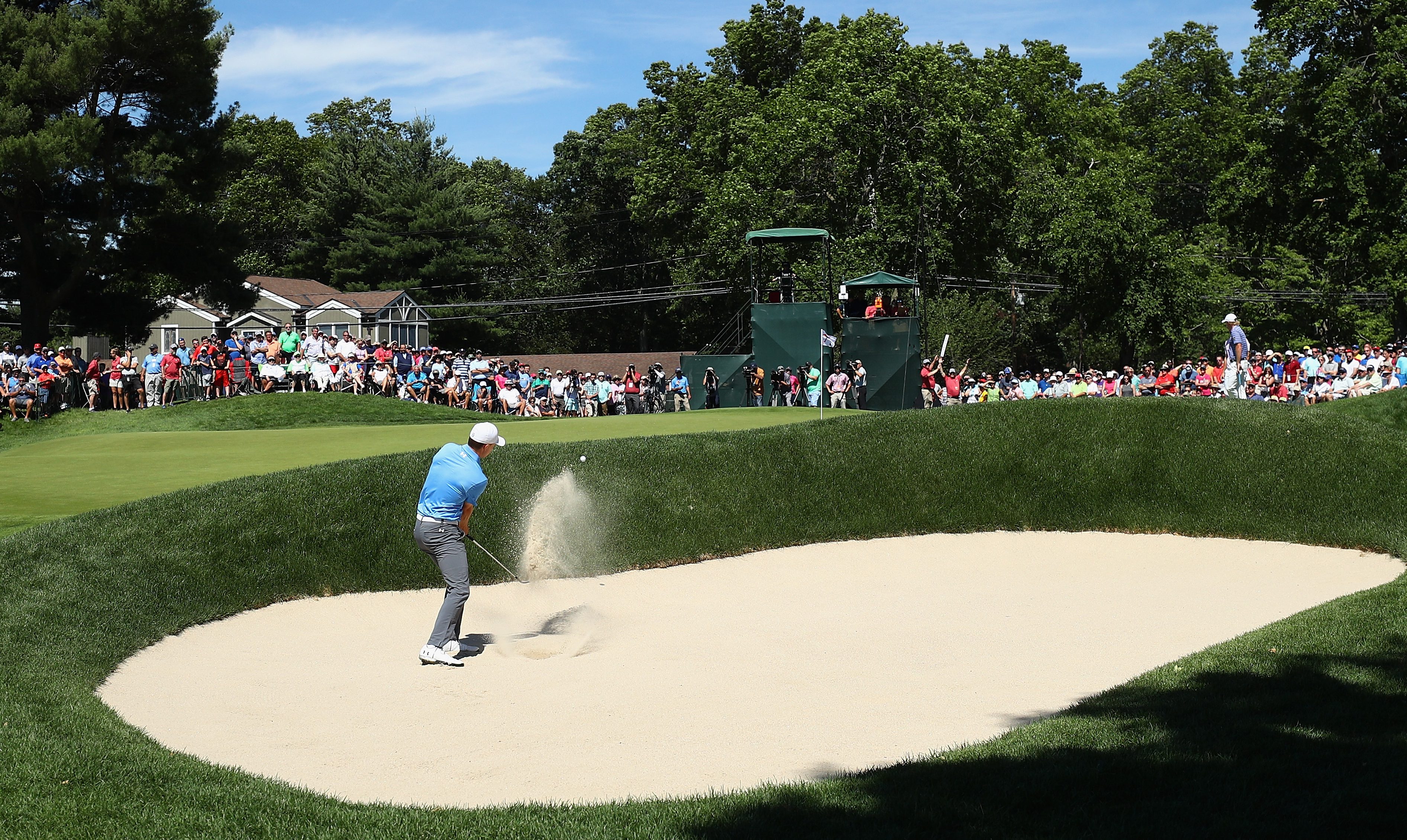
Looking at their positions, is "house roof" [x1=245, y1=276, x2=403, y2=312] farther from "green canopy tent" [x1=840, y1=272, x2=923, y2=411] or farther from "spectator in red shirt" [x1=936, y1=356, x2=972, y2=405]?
"green canopy tent" [x1=840, y1=272, x2=923, y2=411]

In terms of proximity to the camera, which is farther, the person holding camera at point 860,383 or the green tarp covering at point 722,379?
the green tarp covering at point 722,379

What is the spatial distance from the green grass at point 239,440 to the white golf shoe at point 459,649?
6.29 meters

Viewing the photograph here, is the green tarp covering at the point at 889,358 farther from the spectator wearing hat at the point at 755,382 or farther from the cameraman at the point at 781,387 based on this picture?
the spectator wearing hat at the point at 755,382

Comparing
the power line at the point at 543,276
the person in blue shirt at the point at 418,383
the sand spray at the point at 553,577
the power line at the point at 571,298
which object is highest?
the power line at the point at 543,276

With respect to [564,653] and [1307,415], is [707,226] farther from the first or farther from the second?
[564,653]

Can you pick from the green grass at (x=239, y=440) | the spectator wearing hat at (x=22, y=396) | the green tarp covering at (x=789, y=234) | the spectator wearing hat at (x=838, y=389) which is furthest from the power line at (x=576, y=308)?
the spectator wearing hat at (x=22, y=396)

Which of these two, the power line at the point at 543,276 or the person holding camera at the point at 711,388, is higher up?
the power line at the point at 543,276

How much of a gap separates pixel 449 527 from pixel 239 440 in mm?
12664

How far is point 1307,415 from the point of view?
19281 millimetres

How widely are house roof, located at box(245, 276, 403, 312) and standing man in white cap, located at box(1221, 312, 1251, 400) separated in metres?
45.6

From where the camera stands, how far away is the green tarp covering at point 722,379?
36125 millimetres

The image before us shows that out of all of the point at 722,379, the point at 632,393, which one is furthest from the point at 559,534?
the point at 632,393

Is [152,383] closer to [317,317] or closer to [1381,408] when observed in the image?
[1381,408]

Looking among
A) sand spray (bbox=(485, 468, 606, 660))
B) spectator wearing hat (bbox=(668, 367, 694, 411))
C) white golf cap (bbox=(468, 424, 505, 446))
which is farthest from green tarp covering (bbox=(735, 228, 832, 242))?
white golf cap (bbox=(468, 424, 505, 446))
